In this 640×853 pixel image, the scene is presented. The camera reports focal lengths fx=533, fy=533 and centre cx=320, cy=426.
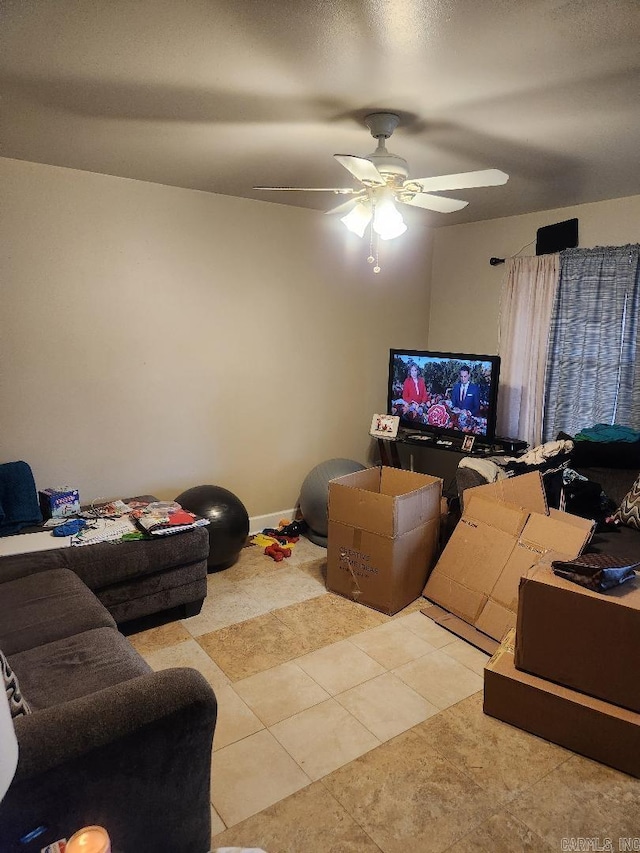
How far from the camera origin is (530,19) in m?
1.48

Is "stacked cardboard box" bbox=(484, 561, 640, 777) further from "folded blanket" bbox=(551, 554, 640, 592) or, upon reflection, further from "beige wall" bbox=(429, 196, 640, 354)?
"beige wall" bbox=(429, 196, 640, 354)

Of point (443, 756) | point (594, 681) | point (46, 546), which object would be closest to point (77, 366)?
point (46, 546)

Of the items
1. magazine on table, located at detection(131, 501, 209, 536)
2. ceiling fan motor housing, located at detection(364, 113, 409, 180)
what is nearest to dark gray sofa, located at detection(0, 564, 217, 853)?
magazine on table, located at detection(131, 501, 209, 536)

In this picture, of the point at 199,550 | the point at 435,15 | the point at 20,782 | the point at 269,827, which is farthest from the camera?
the point at 199,550

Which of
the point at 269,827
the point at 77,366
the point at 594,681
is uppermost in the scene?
the point at 77,366

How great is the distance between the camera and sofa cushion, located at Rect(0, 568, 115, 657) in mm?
1950

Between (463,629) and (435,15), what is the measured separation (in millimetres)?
2553

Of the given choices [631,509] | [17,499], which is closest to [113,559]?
[17,499]

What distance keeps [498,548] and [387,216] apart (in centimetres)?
173

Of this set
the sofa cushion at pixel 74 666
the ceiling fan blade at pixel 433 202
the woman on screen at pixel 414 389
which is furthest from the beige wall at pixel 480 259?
the sofa cushion at pixel 74 666

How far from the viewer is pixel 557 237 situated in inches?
147

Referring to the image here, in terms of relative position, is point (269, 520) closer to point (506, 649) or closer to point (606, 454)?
point (506, 649)

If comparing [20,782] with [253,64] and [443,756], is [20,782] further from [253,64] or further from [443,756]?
[253,64]

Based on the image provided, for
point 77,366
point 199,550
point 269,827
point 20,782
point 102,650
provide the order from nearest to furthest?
point 20,782, point 269,827, point 102,650, point 199,550, point 77,366
